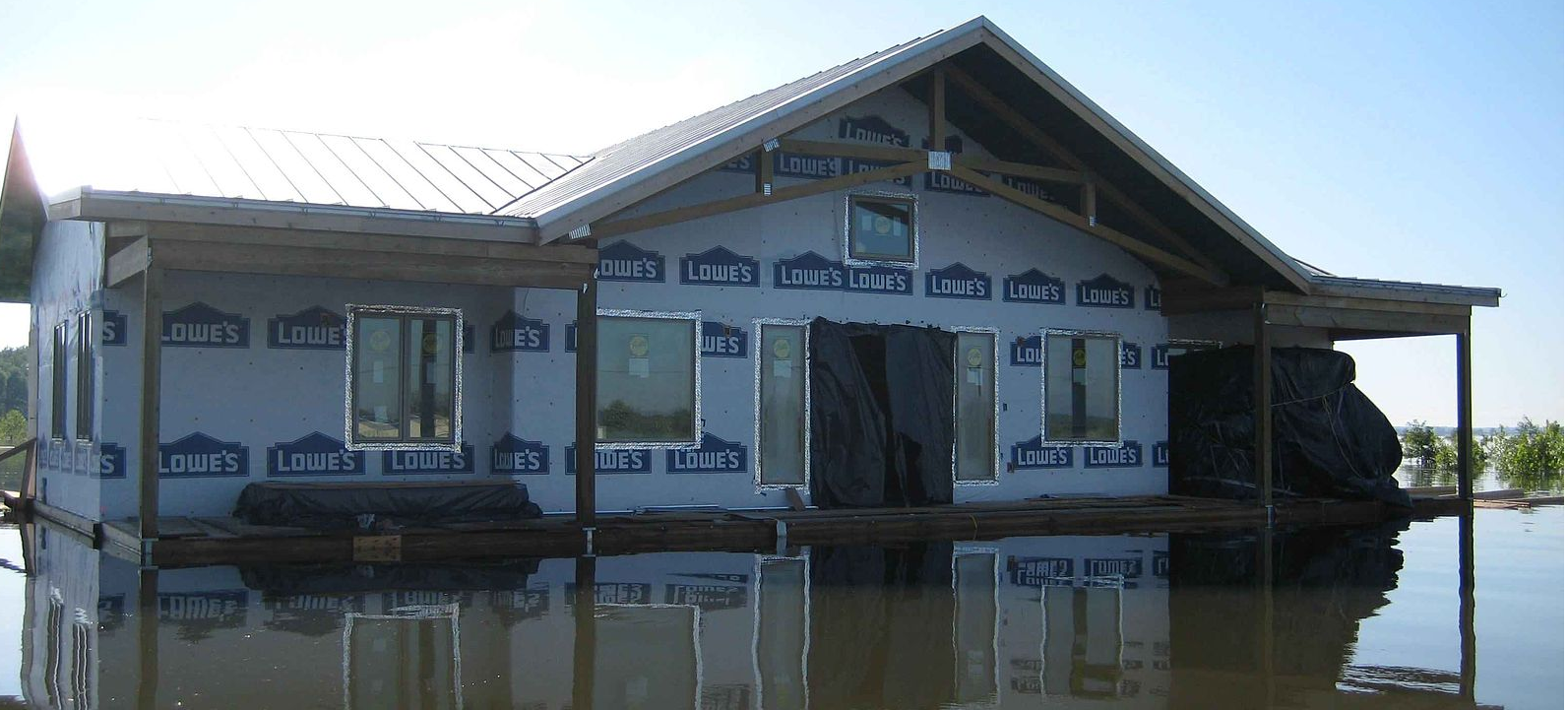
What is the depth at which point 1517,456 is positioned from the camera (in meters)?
35.2

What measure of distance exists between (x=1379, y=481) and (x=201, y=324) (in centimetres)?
1336

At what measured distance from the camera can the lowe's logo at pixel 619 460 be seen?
48.4 feet

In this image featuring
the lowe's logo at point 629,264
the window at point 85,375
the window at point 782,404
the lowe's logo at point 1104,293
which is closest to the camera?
the window at point 85,375

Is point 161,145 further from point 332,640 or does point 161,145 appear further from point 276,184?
point 332,640

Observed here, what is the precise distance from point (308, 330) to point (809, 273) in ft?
Result: 16.8

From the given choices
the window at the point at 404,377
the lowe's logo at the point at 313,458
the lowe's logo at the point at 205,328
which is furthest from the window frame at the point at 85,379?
the window at the point at 404,377

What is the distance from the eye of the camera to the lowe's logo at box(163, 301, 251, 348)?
1367 centimetres

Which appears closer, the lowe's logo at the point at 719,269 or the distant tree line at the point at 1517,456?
the lowe's logo at the point at 719,269

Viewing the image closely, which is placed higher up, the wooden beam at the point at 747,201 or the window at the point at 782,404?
the wooden beam at the point at 747,201

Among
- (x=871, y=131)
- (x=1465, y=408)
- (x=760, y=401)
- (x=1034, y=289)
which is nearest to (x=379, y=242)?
(x=760, y=401)

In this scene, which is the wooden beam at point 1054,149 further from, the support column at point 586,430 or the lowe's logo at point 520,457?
the lowe's logo at point 520,457

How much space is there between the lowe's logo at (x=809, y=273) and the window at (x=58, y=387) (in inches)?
302

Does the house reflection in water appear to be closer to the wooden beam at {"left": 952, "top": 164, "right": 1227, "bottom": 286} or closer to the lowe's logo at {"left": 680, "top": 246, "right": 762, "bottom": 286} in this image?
the lowe's logo at {"left": 680, "top": 246, "right": 762, "bottom": 286}

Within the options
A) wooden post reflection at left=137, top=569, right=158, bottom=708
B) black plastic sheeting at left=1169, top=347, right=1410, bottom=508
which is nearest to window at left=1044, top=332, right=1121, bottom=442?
black plastic sheeting at left=1169, top=347, right=1410, bottom=508
